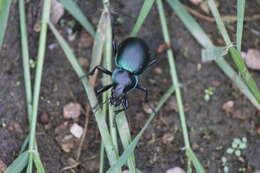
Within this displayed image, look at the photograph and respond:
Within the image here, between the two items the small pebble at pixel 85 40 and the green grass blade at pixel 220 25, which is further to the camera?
the small pebble at pixel 85 40

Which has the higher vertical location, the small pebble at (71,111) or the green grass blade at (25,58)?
the green grass blade at (25,58)

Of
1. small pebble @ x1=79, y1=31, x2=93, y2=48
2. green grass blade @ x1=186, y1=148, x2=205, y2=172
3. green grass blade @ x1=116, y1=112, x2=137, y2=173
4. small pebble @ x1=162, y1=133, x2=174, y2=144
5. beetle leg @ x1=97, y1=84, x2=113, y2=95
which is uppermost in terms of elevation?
small pebble @ x1=79, y1=31, x2=93, y2=48

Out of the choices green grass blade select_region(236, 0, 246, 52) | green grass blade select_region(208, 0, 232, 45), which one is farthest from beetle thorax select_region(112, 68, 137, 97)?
green grass blade select_region(236, 0, 246, 52)

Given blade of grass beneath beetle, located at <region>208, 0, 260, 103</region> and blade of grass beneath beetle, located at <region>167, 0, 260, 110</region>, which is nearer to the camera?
blade of grass beneath beetle, located at <region>208, 0, 260, 103</region>

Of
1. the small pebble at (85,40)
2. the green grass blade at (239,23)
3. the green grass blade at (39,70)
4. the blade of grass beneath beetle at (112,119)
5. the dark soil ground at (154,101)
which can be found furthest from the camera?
the small pebble at (85,40)

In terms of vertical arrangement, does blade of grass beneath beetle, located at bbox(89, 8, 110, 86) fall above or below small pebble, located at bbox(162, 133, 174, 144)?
above

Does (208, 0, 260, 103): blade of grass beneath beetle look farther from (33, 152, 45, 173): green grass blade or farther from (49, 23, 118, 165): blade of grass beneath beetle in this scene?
(33, 152, 45, 173): green grass blade

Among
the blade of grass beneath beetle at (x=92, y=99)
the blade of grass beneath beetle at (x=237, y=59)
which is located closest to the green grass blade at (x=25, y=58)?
the blade of grass beneath beetle at (x=92, y=99)

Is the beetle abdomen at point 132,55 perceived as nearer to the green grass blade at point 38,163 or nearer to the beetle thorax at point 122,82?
the beetle thorax at point 122,82
